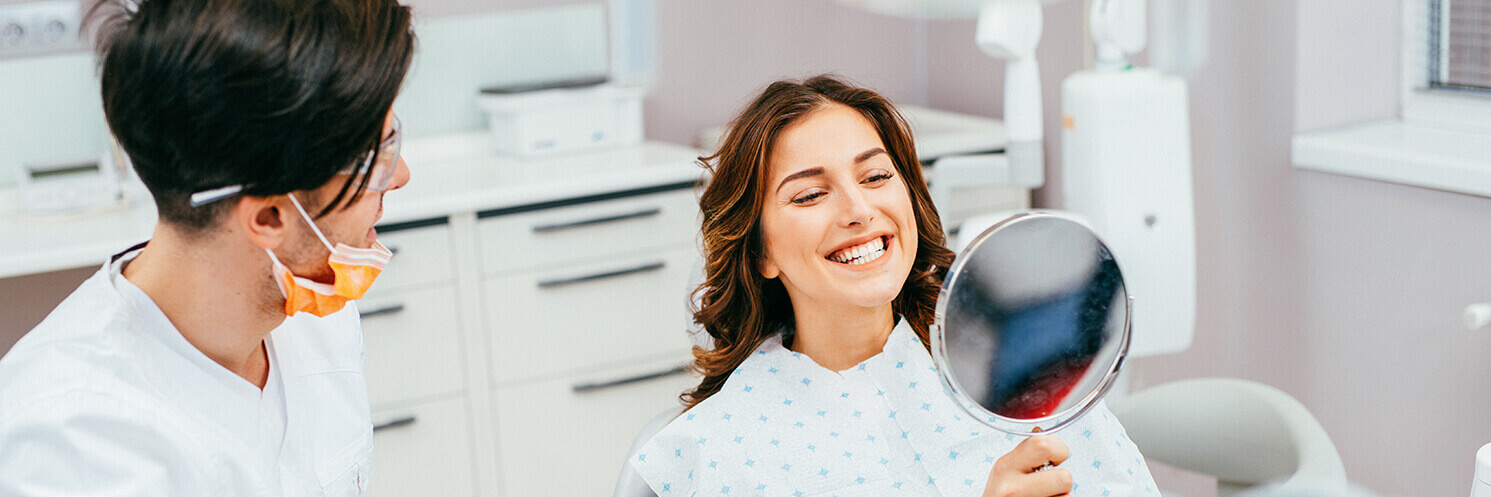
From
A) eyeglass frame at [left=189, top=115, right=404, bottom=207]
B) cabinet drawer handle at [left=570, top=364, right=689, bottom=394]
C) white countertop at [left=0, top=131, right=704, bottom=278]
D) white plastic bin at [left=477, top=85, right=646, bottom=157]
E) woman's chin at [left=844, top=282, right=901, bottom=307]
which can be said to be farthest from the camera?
white plastic bin at [left=477, top=85, right=646, bottom=157]

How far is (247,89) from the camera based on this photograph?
3.36ft

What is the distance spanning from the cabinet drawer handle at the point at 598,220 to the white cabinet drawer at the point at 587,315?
0.09 metres

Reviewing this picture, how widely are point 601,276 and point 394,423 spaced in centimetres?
51

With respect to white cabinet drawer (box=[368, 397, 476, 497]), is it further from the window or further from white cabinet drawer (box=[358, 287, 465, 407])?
the window

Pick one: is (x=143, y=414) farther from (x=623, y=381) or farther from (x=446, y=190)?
(x=623, y=381)

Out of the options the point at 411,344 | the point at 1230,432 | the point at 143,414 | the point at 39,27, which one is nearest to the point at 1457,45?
the point at 1230,432

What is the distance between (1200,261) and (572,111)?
1.43m

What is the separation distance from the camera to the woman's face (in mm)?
1357

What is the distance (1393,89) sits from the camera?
2.43m

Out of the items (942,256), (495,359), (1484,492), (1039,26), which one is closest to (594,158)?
(495,359)

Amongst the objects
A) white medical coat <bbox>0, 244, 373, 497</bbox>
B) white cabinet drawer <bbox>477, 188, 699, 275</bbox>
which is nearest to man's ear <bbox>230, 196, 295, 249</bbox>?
white medical coat <bbox>0, 244, 373, 497</bbox>

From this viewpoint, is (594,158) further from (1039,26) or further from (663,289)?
(1039,26)

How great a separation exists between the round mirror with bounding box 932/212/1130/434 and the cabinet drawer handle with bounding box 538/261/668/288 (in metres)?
1.71

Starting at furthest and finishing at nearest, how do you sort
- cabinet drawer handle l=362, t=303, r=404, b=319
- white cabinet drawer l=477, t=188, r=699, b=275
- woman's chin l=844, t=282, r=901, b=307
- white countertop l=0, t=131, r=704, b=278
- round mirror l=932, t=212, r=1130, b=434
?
white cabinet drawer l=477, t=188, r=699, b=275
cabinet drawer handle l=362, t=303, r=404, b=319
white countertop l=0, t=131, r=704, b=278
woman's chin l=844, t=282, r=901, b=307
round mirror l=932, t=212, r=1130, b=434
